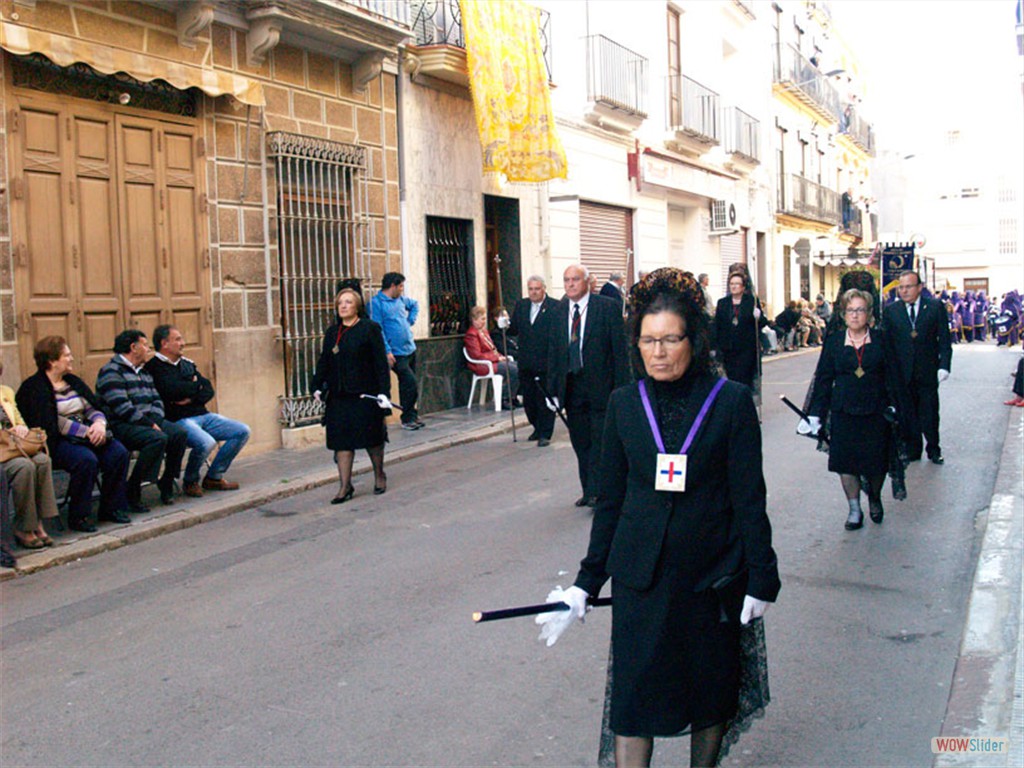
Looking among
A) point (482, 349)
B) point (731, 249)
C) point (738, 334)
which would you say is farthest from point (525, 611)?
point (731, 249)

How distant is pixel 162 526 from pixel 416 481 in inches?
98.0

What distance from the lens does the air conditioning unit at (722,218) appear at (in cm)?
2564

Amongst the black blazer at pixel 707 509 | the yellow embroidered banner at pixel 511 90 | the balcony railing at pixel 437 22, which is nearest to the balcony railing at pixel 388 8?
the balcony railing at pixel 437 22

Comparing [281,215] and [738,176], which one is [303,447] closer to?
[281,215]

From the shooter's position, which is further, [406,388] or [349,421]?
[406,388]

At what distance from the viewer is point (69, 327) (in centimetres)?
911

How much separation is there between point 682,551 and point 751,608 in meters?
0.25

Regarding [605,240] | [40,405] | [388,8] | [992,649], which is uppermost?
[388,8]

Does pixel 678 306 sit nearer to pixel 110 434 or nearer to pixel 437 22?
pixel 110 434

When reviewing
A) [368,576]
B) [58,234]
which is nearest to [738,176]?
[58,234]

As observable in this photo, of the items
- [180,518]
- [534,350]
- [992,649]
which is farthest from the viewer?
[534,350]

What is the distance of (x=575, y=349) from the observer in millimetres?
7918

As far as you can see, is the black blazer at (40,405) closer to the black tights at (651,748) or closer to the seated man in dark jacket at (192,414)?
the seated man in dark jacket at (192,414)

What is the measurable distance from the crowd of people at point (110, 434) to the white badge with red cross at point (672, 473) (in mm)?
5261
